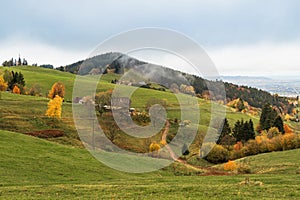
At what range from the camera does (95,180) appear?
132 feet

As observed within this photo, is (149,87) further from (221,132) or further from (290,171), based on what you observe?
(290,171)

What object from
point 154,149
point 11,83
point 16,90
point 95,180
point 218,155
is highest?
point 11,83

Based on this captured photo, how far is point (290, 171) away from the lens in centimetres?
4847

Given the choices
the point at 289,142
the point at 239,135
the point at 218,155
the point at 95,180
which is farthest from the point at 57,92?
the point at 95,180

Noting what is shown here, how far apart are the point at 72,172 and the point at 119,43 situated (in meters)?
22.1

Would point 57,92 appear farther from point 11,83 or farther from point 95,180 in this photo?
point 95,180

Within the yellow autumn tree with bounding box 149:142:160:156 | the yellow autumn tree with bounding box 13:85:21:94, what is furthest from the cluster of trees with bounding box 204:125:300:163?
the yellow autumn tree with bounding box 13:85:21:94

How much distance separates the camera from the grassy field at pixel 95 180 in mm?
25659

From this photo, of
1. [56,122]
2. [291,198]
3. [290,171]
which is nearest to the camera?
[291,198]

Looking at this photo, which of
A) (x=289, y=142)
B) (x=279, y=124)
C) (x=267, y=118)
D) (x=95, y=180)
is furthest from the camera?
(x=267, y=118)

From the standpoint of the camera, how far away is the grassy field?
84.2 ft

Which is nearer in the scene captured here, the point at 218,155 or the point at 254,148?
the point at 218,155

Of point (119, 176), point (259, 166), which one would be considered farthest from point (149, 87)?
point (119, 176)

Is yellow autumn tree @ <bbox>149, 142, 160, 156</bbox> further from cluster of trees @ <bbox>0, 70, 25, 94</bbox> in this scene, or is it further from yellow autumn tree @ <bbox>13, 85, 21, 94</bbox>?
yellow autumn tree @ <bbox>13, 85, 21, 94</bbox>
